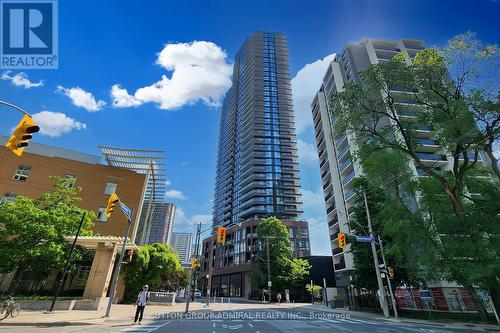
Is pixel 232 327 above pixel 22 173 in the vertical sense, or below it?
below

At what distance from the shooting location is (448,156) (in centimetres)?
1973

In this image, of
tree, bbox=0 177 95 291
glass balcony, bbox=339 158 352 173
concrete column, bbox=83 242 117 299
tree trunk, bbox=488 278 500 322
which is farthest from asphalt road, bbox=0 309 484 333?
glass balcony, bbox=339 158 352 173

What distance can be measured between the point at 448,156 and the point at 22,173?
42.7 metres

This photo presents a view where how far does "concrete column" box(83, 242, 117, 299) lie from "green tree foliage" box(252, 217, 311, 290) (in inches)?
1160

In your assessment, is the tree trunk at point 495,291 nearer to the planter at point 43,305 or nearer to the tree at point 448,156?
the tree at point 448,156

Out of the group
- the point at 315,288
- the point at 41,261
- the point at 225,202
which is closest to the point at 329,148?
the point at 315,288

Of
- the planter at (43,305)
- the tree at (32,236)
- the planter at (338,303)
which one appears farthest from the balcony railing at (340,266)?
the tree at (32,236)

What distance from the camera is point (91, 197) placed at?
33125 millimetres

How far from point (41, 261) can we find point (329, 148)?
56.4 meters

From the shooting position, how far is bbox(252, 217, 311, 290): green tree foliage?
49156 millimetres

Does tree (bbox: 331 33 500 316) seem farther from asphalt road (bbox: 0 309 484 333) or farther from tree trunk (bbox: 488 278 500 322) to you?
asphalt road (bbox: 0 309 484 333)

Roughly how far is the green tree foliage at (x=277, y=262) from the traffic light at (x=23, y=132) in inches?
1711

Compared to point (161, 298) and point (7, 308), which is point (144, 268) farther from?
point (7, 308)

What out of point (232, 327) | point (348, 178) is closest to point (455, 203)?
point (232, 327)
